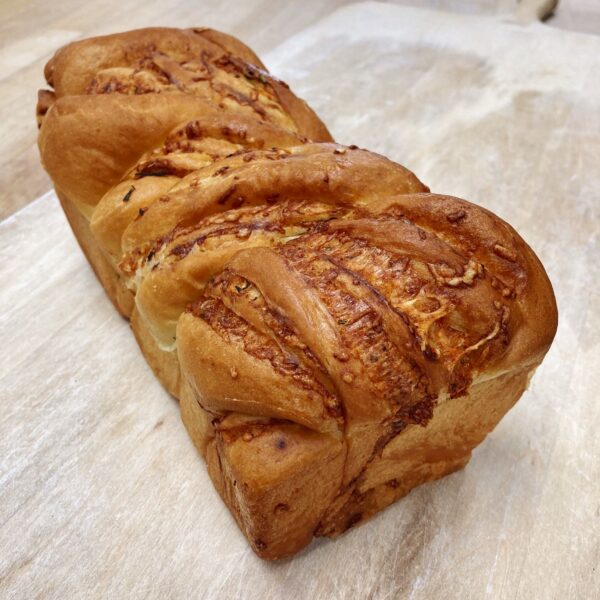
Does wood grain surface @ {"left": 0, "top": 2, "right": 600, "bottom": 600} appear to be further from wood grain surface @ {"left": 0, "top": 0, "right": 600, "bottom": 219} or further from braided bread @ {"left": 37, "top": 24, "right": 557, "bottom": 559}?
wood grain surface @ {"left": 0, "top": 0, "right": 600, "bottom": 219}

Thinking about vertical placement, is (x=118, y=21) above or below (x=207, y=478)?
above

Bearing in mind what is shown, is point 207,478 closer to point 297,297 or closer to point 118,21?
point 297,297

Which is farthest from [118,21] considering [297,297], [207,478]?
[297,297]

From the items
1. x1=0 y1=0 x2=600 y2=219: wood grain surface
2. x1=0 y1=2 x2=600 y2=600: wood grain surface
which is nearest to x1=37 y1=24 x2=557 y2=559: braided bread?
x1=0 y1=2 x2=600 y2=600: wood grain surface

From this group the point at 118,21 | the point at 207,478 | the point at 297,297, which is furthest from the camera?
the point at 118,21

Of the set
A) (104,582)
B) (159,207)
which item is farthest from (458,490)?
(159,207)

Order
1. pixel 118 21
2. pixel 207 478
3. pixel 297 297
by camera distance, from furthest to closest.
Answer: pixel 118 21 < pixel 207 478 < pixel 297 297

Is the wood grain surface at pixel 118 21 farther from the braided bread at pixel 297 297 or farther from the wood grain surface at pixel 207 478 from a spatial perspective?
the braided bread at pixel 297 297
